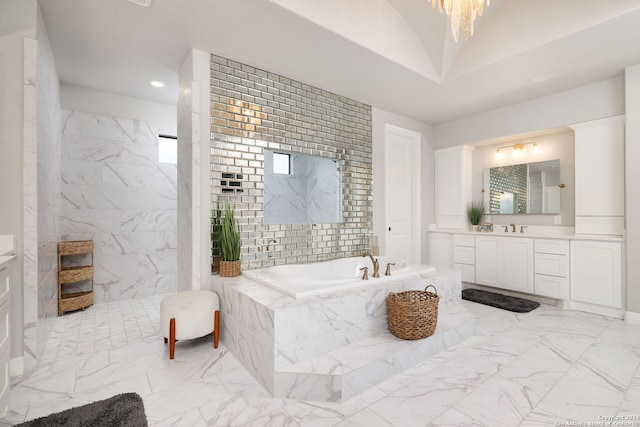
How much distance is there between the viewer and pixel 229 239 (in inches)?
108

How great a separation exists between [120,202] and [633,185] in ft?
18.8

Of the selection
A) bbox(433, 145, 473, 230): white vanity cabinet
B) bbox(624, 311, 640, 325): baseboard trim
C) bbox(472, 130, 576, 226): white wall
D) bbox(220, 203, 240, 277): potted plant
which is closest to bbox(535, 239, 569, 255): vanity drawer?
bbox(472, 130, 576, 226): white wall

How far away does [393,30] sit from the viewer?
2.92 metres

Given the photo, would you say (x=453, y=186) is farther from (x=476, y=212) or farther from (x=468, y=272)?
(x=468, y=272)

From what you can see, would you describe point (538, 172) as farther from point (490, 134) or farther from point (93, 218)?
point (93, 218)

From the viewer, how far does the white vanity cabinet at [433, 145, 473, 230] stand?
464 centimetres

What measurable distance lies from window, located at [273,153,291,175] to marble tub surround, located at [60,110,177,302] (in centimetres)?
157

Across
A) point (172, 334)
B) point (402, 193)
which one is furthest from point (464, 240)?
point (172, 334)

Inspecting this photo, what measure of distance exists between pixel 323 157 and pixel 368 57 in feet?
4.02

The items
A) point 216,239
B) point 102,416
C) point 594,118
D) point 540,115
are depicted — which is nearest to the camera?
point 102,416

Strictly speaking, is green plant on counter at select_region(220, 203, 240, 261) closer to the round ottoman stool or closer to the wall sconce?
the round ottoman stool

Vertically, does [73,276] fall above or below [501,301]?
above

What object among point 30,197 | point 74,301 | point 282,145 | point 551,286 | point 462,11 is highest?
point 462,11

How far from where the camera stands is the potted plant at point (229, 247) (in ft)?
8.96
